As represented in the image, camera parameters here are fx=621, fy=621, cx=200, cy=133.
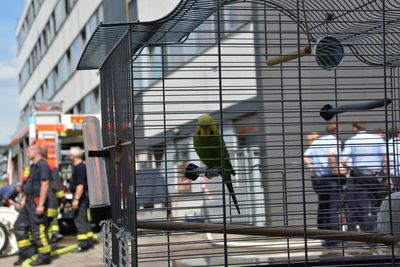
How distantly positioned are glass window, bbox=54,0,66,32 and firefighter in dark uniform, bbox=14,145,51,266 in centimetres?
2523

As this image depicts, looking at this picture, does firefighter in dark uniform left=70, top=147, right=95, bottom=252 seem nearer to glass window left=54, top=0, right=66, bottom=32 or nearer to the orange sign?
the orange sign

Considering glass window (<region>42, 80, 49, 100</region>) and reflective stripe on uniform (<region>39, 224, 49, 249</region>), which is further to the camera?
glass window (<region>42, 80, 49, 100</region>)

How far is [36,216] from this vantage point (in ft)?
26.4

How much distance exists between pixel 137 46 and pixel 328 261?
1878mm

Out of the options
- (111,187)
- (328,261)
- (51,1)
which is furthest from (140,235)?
(51,1)

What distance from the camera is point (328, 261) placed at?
3904 mm

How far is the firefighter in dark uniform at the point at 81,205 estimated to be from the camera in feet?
30.4

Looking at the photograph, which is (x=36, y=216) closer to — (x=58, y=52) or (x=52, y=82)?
(x=58, y=52)

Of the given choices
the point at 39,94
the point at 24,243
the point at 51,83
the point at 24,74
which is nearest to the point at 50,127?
the point at 24,243

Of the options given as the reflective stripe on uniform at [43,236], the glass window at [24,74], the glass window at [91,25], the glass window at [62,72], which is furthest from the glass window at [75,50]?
the reflective stripe on uniform at [43,236]

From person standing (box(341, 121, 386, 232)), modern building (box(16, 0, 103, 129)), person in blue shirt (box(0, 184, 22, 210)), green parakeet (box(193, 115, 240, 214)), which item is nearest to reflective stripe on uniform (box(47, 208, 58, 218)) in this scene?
person in blue shirt (box(0, 184, 22, 210))

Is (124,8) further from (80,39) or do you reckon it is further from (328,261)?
(80,39)

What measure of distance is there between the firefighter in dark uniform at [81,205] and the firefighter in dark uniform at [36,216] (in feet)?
3.42

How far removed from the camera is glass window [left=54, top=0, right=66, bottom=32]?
32438mm
